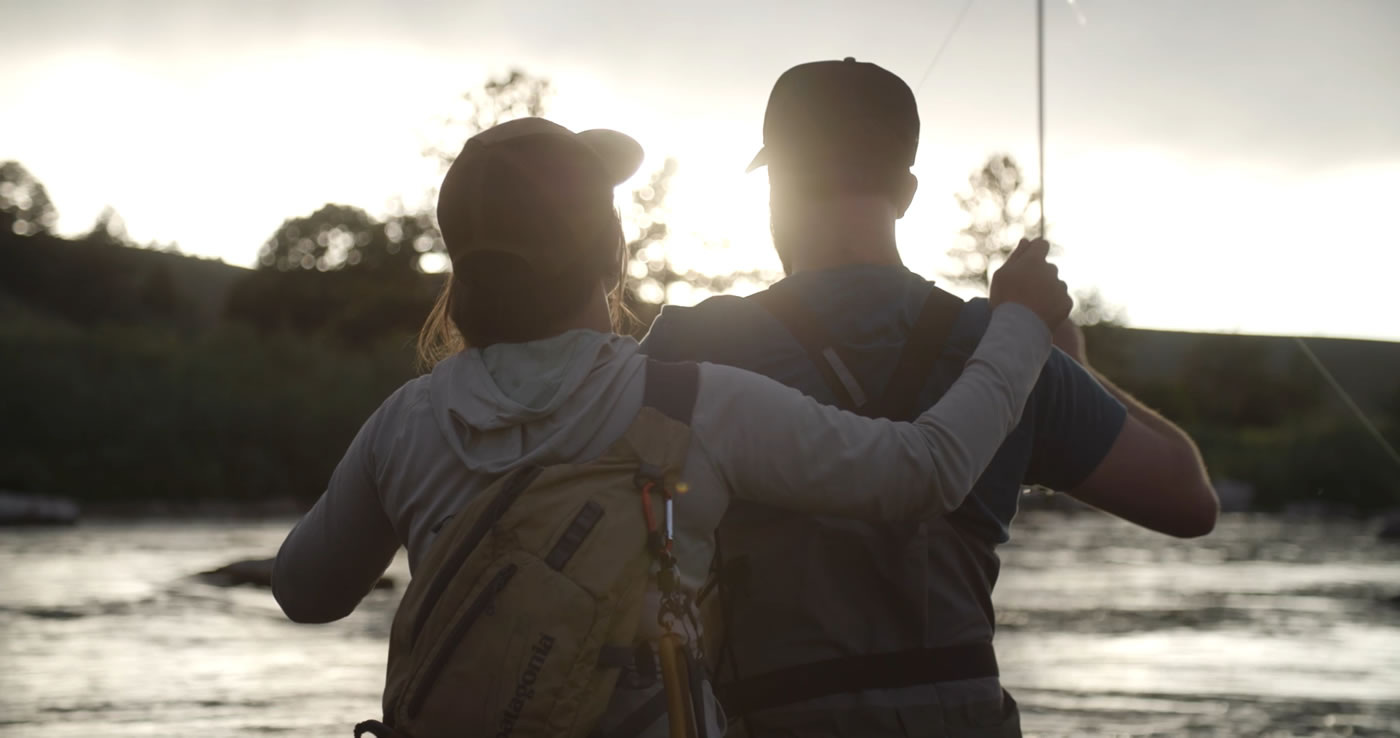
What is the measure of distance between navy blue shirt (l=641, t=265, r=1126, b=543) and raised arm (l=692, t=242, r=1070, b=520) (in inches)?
9.5

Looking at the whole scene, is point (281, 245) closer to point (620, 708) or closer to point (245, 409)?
point (245, 409)

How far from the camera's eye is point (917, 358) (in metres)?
2.31

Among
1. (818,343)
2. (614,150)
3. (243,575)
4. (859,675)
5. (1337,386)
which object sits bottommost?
(243,575)

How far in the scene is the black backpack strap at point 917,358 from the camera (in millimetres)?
2285

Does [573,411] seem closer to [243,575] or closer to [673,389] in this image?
[673,389]

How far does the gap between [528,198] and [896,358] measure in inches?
25.2

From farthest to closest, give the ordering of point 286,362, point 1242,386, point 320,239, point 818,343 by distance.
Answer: point 320,239 → point 1242,386 → point 286,362 → point 818,343

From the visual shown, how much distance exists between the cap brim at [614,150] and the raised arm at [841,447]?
340 millimetres

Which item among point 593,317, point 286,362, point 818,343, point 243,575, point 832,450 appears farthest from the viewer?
point 286,362

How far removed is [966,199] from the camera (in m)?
64.1

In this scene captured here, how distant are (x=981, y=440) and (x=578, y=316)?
57 cm


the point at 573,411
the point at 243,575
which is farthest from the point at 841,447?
the point at 243,575

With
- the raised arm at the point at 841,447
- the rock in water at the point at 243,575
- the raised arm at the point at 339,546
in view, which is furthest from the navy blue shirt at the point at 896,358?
the rock in water at the point at 243,575

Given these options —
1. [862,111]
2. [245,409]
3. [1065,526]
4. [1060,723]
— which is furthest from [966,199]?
[862,111]
